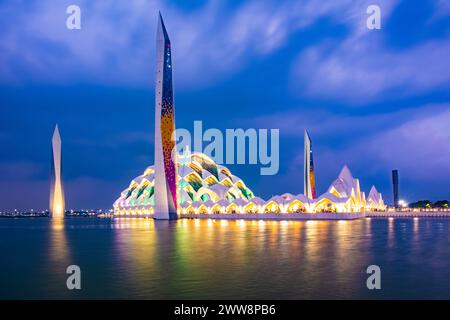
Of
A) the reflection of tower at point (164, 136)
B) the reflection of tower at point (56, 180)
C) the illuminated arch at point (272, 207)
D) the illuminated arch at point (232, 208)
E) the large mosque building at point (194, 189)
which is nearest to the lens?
the reflection of tower at point (164, 136)

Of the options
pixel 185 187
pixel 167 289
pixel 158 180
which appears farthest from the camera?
pixel 185 187

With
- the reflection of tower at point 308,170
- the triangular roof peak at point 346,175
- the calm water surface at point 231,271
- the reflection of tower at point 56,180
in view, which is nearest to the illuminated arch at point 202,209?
the reflection of tower at point 308,170

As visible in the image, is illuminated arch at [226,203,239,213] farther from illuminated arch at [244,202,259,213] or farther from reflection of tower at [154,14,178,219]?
reflection of tower at [154,14,178,219]

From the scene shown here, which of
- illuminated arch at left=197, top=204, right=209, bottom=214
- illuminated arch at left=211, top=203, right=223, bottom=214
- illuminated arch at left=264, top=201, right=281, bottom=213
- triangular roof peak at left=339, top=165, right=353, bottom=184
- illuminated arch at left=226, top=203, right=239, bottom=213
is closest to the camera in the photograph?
illuminated arch at left=264, top=201, right=281, bottom=213

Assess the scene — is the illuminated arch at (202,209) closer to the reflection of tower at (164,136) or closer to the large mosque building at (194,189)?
the large mosque building at (194,189)

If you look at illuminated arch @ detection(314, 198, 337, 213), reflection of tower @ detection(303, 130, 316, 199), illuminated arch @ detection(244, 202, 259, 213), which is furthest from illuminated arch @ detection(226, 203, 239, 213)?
illuminated arch @ detection(314, 198, 337, 213)
